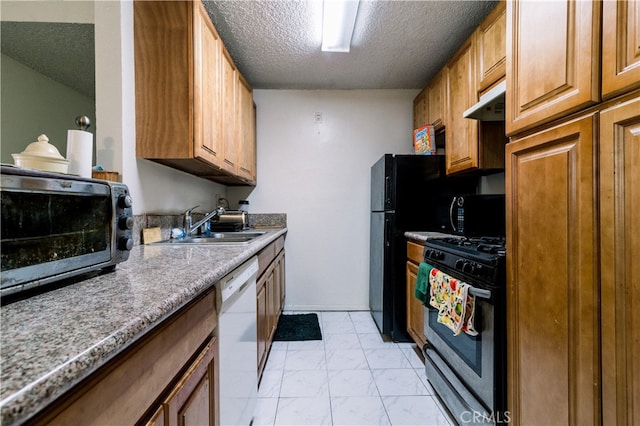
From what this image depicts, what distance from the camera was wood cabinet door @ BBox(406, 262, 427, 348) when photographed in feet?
6.31

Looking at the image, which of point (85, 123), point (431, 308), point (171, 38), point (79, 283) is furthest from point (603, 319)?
point (171, 38)

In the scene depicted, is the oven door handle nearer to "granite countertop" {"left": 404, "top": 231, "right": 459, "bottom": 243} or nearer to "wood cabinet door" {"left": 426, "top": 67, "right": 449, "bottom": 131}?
"granite countertop" {"left": 404, "top": 231, "right": 459, "bottom": 243}

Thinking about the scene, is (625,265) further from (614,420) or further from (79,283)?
(79,283)

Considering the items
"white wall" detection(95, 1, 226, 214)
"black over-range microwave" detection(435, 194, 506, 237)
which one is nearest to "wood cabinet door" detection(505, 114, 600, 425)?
"black over-range microwave" detection(435, 194, 506, 237)

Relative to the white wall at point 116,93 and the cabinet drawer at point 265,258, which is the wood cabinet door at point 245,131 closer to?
the cabinet drawer at point 265,258

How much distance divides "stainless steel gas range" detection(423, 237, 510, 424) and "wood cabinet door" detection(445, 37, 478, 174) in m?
0.77

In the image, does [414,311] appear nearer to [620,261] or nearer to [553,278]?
[553,278]

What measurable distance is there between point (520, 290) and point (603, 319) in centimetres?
29

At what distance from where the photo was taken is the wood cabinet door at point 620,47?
67cm

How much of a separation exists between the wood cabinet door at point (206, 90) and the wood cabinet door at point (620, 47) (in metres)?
1.66

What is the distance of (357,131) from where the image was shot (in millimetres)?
2934

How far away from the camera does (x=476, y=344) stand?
4.03 ft

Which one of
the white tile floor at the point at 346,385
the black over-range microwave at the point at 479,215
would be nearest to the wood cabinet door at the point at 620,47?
the black over-range microwave at the point at 479,215

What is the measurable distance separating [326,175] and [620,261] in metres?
2.43
